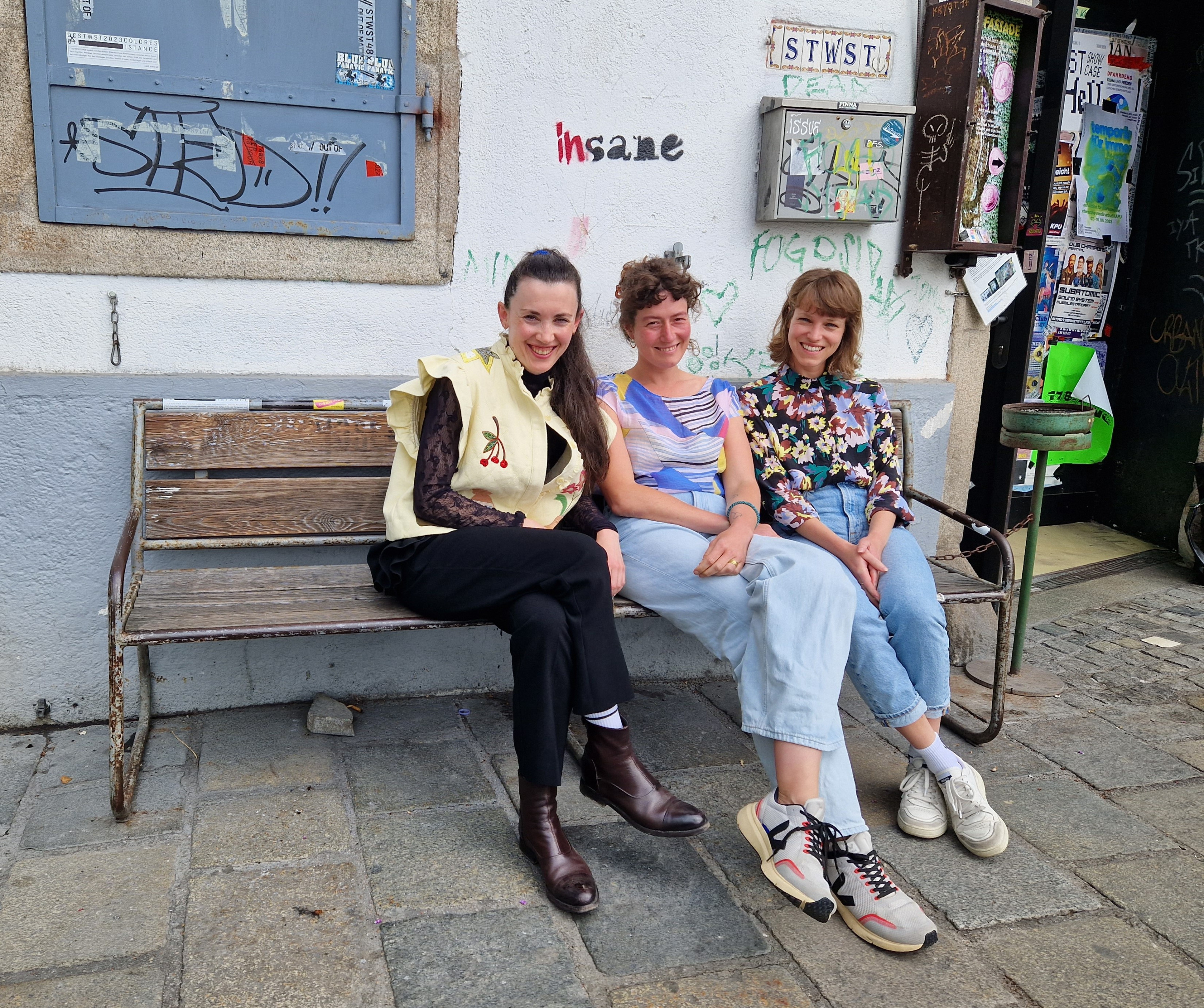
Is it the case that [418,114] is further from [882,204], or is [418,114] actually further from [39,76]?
[882,204]

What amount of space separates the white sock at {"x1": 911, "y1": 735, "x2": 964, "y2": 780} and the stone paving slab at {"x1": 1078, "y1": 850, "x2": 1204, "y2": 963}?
40cm

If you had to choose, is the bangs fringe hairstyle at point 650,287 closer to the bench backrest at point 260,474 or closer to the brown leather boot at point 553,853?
the bench backrest at point 260,474

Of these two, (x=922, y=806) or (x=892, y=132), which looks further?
Answer: (x=892, y=132)

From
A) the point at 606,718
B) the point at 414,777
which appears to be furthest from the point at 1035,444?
the point at 414,777

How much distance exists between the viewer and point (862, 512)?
11.0 ft

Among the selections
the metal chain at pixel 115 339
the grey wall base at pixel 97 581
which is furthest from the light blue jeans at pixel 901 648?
the metal chain at pixel 115 339

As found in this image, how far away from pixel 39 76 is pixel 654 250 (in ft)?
6.66

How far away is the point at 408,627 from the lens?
2.75m

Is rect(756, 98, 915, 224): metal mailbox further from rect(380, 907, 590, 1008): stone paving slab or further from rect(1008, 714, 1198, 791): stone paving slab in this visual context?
rect(380, 907, 590, 1008): stone paving slab

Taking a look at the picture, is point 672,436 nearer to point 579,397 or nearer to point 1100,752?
point 579,397

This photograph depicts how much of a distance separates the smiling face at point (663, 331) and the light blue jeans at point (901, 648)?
73 cm

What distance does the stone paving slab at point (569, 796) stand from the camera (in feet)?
9.34

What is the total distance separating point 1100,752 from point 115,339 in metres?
3.51

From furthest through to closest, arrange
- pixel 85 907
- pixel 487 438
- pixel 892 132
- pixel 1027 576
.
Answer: pixel 1027 576, pixel 892 132, pixel 487 438, pixel 85 907
